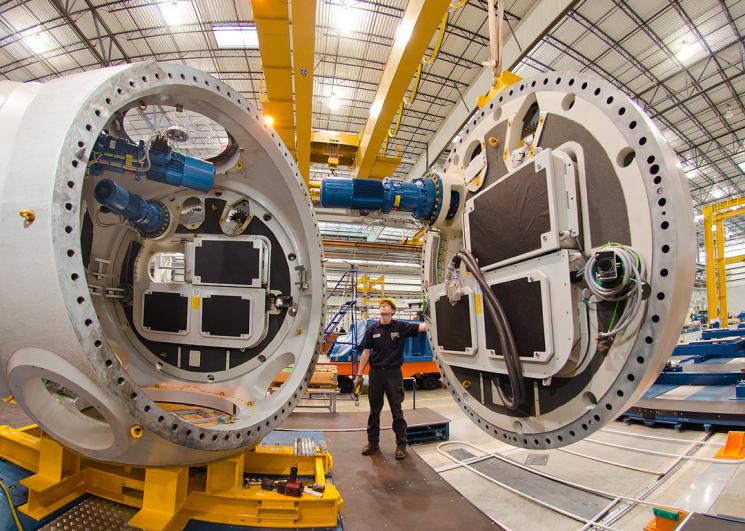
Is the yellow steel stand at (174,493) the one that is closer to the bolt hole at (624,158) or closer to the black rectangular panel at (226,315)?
the black rectangular panel at (226,315)

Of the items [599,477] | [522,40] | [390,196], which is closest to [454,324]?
[390,196]

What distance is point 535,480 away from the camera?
3529mm

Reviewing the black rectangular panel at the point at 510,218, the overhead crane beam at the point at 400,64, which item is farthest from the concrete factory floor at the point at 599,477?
the overhead crane beam at the point at 400,64

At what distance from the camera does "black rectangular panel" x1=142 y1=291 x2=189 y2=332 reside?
9.54 feet

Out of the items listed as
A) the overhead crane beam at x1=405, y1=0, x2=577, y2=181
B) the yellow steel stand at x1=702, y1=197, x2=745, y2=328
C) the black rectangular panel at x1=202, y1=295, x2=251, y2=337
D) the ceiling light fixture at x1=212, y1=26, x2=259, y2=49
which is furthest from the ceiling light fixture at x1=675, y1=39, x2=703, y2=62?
the black rectangular panel at x1=202, y1=295, x2=251, y2=337

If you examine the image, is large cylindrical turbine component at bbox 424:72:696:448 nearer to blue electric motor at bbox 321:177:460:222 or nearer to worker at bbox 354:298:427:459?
blue electric motor at bbox 321:177:460:222

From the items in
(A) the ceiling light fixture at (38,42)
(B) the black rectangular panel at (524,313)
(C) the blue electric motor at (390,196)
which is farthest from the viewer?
(A) the ceiling light fixture at (38,42)

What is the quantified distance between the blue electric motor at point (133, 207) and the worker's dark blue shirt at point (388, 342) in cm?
249

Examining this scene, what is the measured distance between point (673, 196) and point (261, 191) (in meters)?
2.71

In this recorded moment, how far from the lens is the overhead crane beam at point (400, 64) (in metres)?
3.81

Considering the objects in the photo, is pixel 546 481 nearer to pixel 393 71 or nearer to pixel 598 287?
pixel 598 287

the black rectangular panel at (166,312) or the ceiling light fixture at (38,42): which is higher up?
the ceiling light fixture at (38,42)

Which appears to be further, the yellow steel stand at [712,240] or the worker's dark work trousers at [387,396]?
the yellow steel stand at [712,240]

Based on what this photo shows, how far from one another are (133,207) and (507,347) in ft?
8.71
